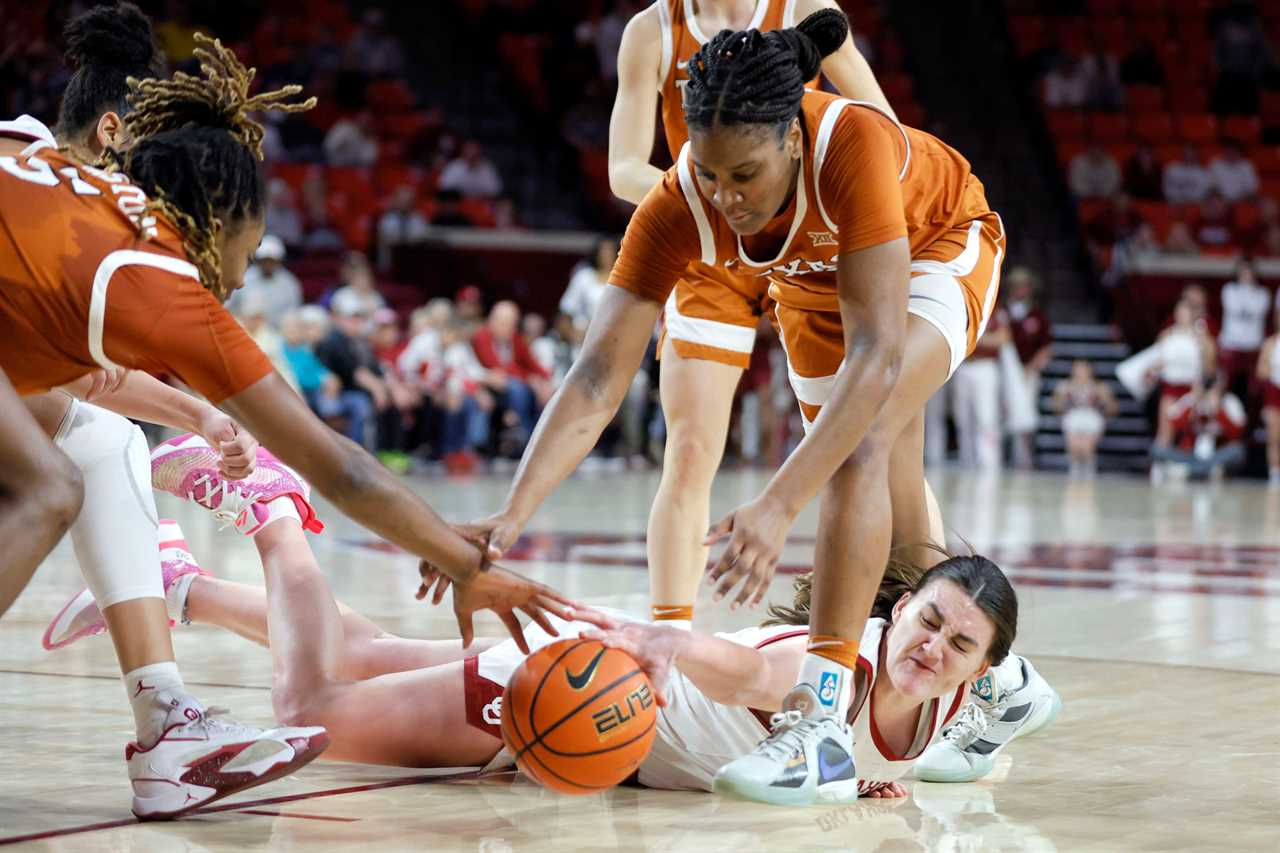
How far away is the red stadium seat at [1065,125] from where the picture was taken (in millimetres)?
20969

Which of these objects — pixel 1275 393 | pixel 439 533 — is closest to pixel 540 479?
pixel 439 533

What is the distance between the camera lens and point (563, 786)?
3424 millimetres

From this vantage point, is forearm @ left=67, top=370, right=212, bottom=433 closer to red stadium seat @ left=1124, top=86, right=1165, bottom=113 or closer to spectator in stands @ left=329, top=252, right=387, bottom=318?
spectator in stands @ left=329, top=252, right=387, bottom=318

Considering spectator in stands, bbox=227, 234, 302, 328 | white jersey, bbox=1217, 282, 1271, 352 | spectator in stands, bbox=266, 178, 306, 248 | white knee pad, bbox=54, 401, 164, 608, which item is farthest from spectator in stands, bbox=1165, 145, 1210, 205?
white knee pad, bbox=54, 401, 164, 608

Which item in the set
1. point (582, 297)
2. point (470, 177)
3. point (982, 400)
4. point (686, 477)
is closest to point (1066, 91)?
point (982, 400)

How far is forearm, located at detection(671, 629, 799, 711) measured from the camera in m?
3.58

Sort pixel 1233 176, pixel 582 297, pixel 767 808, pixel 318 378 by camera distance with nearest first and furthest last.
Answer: pixel 767 808, pixel 318 378, pixel 582 297, pixel 1233 176

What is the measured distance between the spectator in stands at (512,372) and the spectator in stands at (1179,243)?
733 centimetres

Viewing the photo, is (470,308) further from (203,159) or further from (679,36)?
(203,159)

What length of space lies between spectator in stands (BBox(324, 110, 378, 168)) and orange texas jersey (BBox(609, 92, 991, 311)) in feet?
48.1

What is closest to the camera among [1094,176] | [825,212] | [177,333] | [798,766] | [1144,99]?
[177,333]

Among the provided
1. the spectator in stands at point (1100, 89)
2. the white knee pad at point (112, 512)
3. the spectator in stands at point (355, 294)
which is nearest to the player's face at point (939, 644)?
the white knee pad at point (112, 512)

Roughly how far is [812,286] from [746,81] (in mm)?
806

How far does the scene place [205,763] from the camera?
11.2ft
